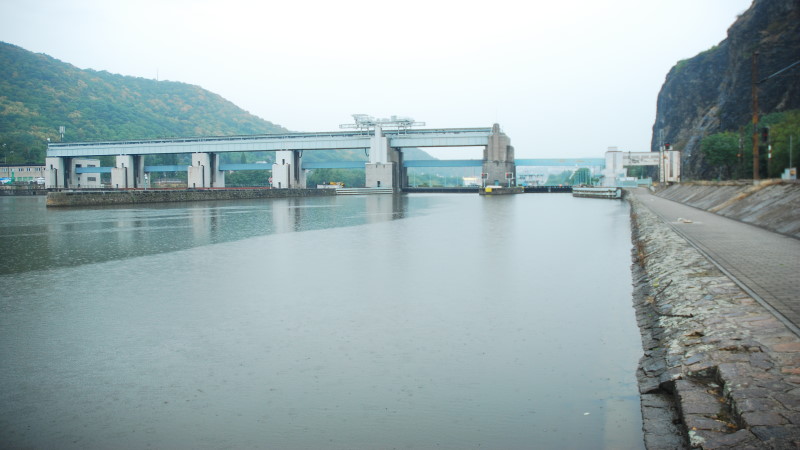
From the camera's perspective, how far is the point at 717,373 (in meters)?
5.01

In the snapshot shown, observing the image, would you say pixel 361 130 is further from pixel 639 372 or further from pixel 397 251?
pixel 639 372

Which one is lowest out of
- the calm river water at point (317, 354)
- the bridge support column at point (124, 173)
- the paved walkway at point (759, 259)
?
the calm river water at point (317, 354)

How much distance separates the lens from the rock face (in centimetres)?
6769

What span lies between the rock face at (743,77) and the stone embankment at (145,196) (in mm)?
56171

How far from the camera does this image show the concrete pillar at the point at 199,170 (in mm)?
92438

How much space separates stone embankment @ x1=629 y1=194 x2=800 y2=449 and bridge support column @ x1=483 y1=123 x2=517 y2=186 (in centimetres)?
8188

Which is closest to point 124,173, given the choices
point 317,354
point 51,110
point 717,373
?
point 51,110

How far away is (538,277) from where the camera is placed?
12531mm

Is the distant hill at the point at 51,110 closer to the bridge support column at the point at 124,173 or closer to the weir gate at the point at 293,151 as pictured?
the weir gate at the point at 293,151

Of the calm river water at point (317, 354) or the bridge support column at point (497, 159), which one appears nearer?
the calm river water at point (317, 354)

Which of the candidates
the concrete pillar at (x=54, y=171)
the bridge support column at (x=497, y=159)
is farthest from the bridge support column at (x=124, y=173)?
the bridge support column at (x=497, y=159)

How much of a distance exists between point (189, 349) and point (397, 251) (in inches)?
403

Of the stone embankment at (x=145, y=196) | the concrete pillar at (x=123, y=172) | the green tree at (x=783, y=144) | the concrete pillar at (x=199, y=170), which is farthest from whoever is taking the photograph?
the concrete pillar at (x=123, y=172)

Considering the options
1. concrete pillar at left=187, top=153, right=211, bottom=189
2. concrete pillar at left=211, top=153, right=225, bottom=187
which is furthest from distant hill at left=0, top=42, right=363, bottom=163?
concrete pillar at left=211, top=153, right=225, bottom=187
